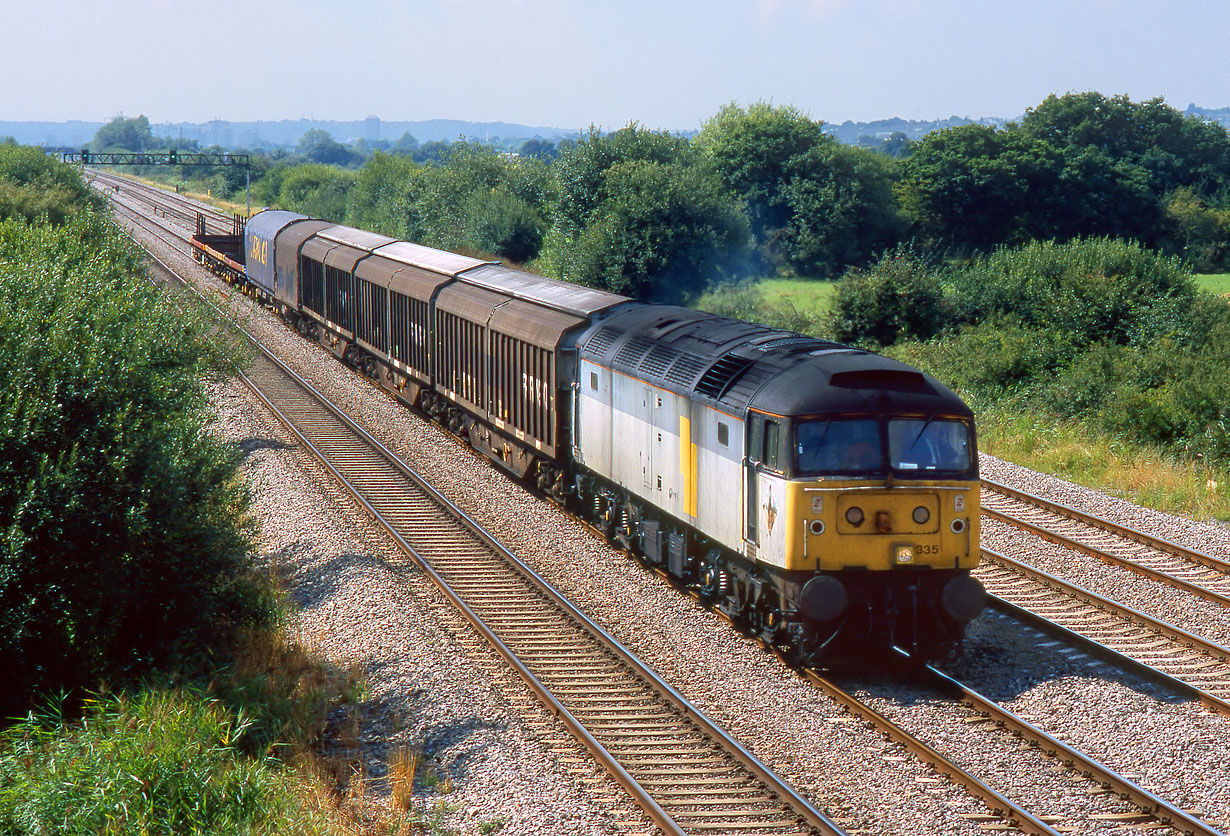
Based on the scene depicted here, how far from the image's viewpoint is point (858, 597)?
11.8 meters

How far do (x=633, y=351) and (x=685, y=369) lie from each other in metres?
1.80

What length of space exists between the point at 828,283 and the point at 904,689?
42.4m

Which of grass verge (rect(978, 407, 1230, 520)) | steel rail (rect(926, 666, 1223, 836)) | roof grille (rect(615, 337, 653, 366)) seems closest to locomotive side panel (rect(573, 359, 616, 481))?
roof grille (rect(615, 337, 653, 366))

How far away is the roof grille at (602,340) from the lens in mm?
16625

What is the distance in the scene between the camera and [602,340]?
16922 mm

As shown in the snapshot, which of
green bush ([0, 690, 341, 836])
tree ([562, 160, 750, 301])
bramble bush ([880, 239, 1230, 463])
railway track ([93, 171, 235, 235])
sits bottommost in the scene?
green bush ([0, 690, 341, 836])

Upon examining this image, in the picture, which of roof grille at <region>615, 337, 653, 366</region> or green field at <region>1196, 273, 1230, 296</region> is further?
green field at <region>1196, 273, 1230, 296</region>

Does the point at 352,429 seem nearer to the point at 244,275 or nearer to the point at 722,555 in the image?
the point at 722,555

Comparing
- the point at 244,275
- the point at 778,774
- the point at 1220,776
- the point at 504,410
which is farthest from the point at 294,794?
the point at 244,275

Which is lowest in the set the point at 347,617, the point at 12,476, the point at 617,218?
the point at 347,617

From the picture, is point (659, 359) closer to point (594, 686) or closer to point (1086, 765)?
point (594, 686)

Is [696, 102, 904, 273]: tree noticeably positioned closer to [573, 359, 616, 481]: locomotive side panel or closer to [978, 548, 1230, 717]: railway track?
[573, 359, 616, 481]: locomotive side panel

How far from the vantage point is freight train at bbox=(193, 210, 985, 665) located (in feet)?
38.0

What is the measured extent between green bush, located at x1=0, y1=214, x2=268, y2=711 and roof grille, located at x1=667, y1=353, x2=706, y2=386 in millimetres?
5613
